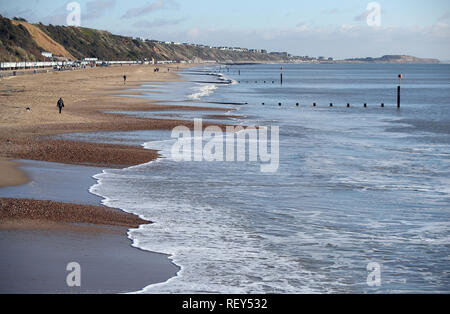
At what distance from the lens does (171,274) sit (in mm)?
10367

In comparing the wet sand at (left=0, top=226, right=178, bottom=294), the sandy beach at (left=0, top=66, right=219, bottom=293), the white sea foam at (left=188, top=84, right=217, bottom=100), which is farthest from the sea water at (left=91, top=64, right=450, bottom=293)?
the white sea foam at (left=188, top=84, right=217, bottom=100)

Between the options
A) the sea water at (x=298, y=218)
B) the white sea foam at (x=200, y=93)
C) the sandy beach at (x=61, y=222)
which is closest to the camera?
the sandy beach at (x=61, y=222)

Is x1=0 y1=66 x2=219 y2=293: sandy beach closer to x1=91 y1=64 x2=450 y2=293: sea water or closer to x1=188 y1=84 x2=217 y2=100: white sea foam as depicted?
x1=91 y1=64 x2=450 y2=293: sea water

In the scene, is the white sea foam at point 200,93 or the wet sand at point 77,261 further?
the white sea foam at point 200,93

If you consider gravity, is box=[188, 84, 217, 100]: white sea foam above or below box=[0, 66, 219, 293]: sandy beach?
above

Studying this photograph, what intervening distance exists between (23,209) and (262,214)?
215 inches

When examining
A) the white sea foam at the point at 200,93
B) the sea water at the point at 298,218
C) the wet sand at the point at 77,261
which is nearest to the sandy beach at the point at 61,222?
the wet sand at the point at 77,261

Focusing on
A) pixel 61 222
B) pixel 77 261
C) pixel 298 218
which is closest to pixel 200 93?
pixel 298 218

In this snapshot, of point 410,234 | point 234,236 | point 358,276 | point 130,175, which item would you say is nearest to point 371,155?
point 130,175

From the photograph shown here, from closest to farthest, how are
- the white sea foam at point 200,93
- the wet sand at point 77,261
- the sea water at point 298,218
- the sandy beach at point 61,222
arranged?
the wet sand at point 77,261 < the sandy beach at point 61,222 < the sea water at point 298,218 < the white sea foam at point 200,93

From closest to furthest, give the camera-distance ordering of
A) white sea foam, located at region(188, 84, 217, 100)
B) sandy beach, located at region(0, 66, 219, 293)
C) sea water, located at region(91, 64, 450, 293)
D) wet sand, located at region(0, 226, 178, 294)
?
wet sand, located at region(0, 226, 178, 294)
sandy beach, located at region(0, 66, 219, 293)
sea water, located at region(91, 64, 450, 293)
white sea foam, located at region(188, 84, 217, 100)

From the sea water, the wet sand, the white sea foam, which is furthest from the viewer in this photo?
the white sea foam

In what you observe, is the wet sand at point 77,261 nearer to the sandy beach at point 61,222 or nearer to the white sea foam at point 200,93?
the sandy beach at point 61,222
